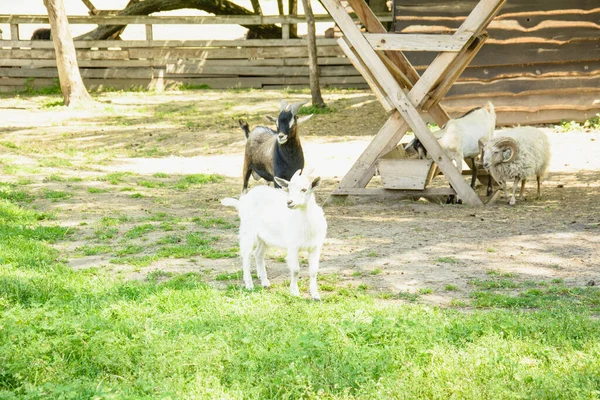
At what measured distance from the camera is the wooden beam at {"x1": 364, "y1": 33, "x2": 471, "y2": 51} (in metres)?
10.2

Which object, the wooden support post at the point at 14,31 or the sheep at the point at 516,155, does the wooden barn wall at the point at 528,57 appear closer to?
the sheep at the point at 516,155

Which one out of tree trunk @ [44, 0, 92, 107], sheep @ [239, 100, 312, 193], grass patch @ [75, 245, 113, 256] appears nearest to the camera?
grass patch @ [75, 245, 113, 256]

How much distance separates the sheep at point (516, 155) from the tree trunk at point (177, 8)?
14467 mm

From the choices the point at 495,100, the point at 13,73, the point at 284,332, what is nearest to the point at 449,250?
the point at 284,332

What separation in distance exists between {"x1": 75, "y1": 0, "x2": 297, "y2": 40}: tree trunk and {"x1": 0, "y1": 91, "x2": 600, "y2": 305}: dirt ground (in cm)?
368

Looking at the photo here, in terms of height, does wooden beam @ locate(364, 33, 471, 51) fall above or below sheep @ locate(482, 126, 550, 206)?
above

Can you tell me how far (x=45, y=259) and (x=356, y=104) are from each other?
12.8 metres

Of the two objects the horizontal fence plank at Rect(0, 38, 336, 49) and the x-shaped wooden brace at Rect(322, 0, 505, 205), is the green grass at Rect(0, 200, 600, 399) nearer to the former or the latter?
the x-shaped wooden brace at Rect(322, 0, 505, 205)

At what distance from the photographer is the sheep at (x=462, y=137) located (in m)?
11.3

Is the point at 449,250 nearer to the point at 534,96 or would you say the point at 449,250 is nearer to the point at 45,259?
the point at 45,259

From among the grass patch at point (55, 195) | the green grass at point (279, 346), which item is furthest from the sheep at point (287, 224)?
the grass patch at point (55, 195)

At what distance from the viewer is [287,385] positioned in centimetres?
483

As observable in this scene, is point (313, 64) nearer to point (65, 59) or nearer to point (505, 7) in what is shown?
point (505, 7)

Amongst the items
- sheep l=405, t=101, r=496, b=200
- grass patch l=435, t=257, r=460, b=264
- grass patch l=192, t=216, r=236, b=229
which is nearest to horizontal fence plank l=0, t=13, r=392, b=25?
sheep l=405, t=101, r=496, b=200
